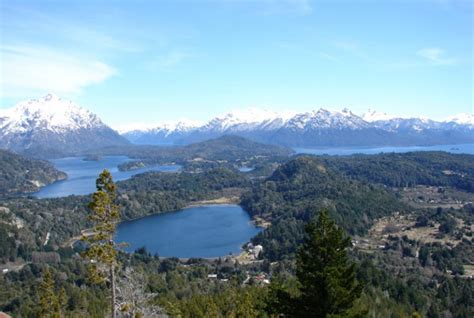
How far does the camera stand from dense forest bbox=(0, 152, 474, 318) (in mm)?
44094

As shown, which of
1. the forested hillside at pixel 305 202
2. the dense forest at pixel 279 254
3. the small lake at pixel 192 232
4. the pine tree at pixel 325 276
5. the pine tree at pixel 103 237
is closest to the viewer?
the pine tree at pixel 103 237

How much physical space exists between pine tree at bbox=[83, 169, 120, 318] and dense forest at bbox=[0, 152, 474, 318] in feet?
2.43

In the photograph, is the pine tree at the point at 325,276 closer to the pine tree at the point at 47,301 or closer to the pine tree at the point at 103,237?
the pine tree at the point at 103,237

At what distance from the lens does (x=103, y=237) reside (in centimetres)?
1686

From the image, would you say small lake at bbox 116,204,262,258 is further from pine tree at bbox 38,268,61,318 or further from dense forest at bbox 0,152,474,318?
pine tree at bbox 38,268,61,318

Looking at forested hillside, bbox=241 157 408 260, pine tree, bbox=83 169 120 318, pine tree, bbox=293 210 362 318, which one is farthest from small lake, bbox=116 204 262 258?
pine tree, bbox=83 169 120 318

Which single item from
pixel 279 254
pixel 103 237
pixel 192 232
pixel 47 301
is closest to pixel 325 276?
pixel 103 237

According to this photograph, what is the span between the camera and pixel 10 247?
331 ft

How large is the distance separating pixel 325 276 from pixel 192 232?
344 feet

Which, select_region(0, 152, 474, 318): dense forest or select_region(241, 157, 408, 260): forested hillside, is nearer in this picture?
select_region(0, 152, 474, 318): dense forest

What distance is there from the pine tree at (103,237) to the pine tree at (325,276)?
7.12 m

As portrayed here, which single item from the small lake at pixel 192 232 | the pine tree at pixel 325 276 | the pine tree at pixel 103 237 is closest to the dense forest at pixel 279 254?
the pine tree at pixel 325 276

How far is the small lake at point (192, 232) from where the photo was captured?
339ft

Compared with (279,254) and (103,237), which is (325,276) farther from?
(279,254)
